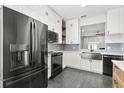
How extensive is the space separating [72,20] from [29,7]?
272 centimetres

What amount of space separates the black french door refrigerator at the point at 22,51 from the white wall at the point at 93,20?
2959mm

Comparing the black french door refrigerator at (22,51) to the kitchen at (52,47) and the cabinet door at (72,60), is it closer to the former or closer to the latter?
the kitchen at (52,47)

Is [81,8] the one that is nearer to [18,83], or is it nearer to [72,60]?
[72,60]

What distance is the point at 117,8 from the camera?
9.98 ft

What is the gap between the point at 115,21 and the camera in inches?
121

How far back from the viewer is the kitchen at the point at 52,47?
3.59 ft

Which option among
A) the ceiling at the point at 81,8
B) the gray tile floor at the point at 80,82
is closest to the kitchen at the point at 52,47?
the gray tile floor at the point at 80,82

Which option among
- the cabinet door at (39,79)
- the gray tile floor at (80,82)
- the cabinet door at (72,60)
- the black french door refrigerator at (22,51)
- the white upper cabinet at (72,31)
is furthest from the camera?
the white upper cabinet at (72,31)

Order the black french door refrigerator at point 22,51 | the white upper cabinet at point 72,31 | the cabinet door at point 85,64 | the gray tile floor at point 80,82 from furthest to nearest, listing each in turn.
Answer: the white upper cabinet at point 72,31 → the cabinet door at point 85,64 → the gray tile floor at point 80,82 → the black french door refrigerator at point 22,51

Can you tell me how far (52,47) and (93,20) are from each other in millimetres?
2422

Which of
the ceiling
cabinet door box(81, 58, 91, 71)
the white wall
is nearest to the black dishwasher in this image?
cabinet door box(81, 58, 91, 71)
